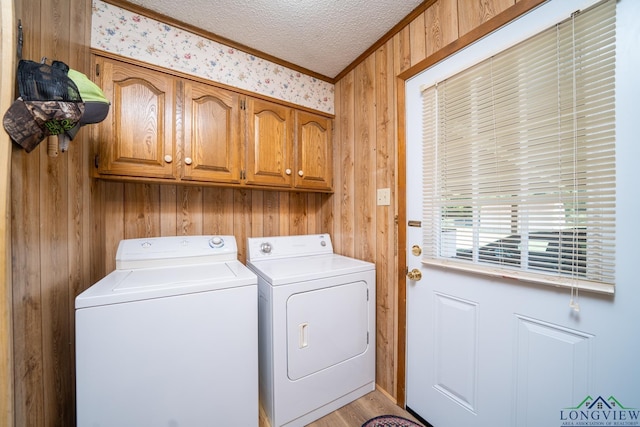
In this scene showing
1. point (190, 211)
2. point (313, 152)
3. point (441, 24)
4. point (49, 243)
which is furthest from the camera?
point (313, 152)

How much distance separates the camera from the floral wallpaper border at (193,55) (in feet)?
4.38

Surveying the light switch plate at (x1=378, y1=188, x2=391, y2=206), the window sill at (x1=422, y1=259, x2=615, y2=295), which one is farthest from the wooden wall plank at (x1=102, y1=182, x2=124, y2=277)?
the window sill at (x1=422, y1=259, x2=615, y2=295)

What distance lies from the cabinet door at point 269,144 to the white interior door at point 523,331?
0.92 metres

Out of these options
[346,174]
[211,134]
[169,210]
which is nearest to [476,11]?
[346,174]

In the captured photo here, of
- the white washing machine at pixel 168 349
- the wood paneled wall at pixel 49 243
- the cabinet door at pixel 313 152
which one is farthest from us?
the cabinet door at pixel 313 152

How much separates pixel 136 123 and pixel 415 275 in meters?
1.91

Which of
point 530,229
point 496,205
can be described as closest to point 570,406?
point 530,229

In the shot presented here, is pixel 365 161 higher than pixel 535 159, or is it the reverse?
pixel 365 161

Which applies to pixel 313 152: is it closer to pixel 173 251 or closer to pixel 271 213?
pixel 271 213

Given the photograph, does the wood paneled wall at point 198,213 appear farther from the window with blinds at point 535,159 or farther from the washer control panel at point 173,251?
the window with blinds at point 535,159

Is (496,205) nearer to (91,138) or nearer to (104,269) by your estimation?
(91,138)

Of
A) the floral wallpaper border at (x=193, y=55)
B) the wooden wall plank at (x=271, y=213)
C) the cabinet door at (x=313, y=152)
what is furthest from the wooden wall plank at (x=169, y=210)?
the cabinet door at (x=313, y=152)

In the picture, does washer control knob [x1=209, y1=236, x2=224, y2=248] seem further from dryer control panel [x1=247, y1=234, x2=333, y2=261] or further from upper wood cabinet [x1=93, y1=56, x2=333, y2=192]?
Answer: upper wood cabinet [x1=93, y1=56, x2=333, y2=192]

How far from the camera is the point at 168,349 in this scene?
3.40ft
